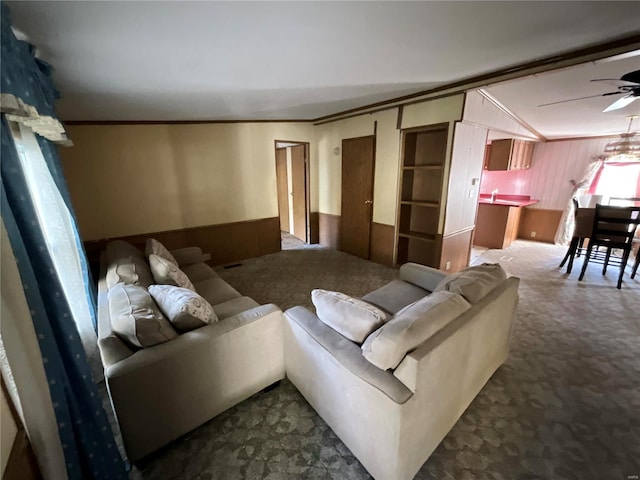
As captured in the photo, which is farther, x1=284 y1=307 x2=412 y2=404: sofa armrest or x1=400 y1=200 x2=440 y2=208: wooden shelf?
x1=400 y1=200 x2=440 y2=208: wooden shelf

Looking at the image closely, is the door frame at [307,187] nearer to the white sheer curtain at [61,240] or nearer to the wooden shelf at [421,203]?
the wooden shelf at [421,203]

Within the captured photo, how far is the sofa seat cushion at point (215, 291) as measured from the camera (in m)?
2.25

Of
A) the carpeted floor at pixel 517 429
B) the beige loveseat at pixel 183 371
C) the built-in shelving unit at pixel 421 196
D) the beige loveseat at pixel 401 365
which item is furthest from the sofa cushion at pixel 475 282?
the built-in shelving unit at pixel 421 196

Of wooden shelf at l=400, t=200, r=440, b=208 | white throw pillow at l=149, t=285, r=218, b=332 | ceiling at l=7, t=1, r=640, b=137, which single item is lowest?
white throw pillow at l=149, t=285, r=218, b=332

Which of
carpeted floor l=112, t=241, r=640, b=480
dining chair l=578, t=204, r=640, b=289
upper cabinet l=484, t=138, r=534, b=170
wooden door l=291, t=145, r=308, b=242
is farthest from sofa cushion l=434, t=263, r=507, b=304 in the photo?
upper cabinet l=484, t=138, r=534, b=170

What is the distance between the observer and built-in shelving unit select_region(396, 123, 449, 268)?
11.3ft

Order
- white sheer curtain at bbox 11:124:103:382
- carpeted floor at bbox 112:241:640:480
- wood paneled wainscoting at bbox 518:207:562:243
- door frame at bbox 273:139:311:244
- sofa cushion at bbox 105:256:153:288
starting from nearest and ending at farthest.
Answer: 1. carpeted floor at bbox 112:241:640:480
2. white sheer curtain at bbox 11:124:103:382
3. sofa cushion at bbox 105:256:153:288
4. door frame at bbox 273:139:311:244
5. wood paneled wainscoting at bbox 518:207:562:243

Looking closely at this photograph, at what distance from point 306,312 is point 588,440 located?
172cm

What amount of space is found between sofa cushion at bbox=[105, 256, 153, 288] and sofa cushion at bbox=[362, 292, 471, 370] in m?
1.67

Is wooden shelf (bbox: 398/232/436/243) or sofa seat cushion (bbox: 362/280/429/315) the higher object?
wooden shelf (bbox: 398/232/436/243)

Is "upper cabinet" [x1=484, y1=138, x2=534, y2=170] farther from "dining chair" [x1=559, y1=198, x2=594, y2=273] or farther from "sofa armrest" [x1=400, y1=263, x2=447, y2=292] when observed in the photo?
"sofa armrest" [x1=400, y1=263, x2=447, y2=292]

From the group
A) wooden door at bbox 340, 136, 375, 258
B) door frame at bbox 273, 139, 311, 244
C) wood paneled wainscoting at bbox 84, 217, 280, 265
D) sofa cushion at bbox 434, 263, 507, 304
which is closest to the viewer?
sofa cushion at bbox 434, 263, 507, 304

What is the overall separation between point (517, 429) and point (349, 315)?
1238 mm

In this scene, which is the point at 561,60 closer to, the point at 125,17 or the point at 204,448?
the point at 125,17
